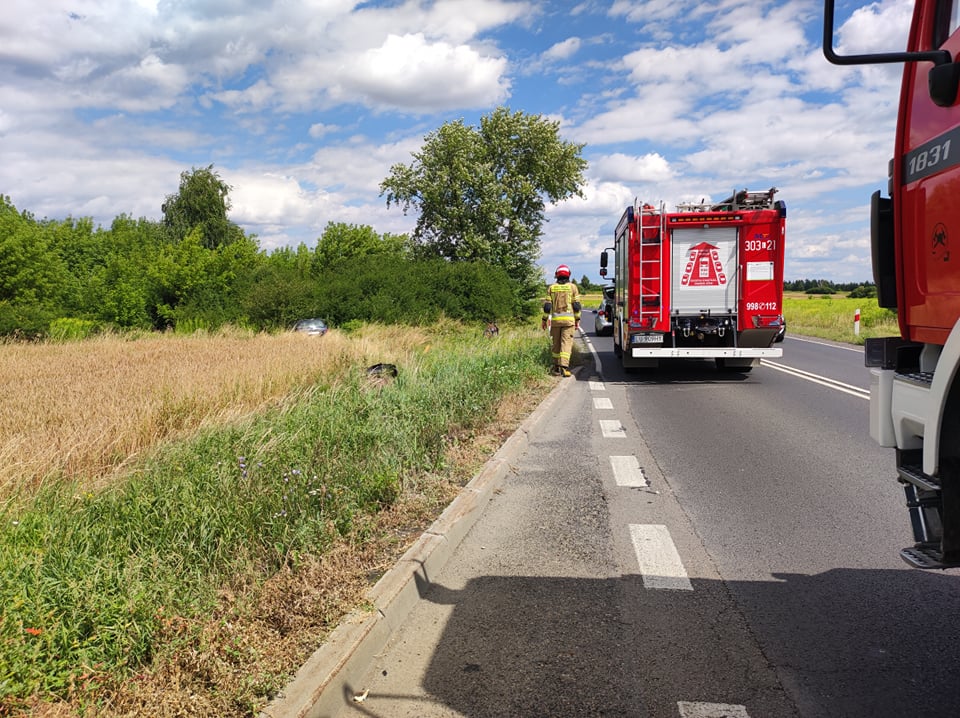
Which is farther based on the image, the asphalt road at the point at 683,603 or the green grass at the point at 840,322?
the green grass at the point at 840,322

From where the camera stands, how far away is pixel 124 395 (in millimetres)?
7402

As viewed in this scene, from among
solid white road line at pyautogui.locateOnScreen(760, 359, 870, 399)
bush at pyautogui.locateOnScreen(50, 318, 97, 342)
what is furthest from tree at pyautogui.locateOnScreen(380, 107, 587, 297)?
solid white road line at pyautogui.locateOnScreen(760, 359, 870, 399)

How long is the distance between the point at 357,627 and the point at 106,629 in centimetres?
99

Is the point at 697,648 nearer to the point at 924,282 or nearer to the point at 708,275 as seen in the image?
the point at 924,282

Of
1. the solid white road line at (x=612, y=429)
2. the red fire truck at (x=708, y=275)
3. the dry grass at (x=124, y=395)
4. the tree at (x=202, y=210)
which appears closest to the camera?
the dry grass at (x=124, y=395)

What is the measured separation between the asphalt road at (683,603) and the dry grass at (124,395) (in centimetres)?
283

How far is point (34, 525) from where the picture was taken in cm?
381

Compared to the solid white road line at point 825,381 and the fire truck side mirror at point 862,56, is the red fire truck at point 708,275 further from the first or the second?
the fire truck side mirror at point 862,56

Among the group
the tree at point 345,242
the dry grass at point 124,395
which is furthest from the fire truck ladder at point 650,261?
the tree at point 345,242

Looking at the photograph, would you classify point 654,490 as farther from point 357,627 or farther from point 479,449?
point 357,627

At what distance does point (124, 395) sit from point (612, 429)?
216 inches

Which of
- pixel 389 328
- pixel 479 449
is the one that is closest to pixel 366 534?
pixel 479 449

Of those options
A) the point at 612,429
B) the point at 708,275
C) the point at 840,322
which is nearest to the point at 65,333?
the point at 708,275

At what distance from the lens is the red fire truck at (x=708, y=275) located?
42.5 feet
